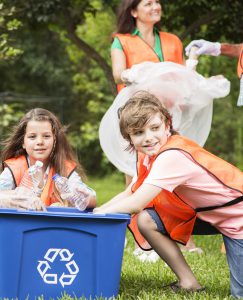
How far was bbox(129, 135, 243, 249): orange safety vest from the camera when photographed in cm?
312

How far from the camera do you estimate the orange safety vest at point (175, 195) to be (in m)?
3.12

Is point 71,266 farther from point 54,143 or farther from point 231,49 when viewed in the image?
point 231,49

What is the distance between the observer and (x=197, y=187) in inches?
122

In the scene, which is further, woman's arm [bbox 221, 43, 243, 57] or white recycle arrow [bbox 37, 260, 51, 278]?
woman's arm [bbox 221, 43, 243, 57]

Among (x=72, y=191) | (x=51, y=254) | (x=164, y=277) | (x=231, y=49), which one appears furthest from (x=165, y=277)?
(x=231, y=49)

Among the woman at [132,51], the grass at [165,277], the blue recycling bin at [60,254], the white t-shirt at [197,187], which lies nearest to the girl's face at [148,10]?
the woman at [132,51]

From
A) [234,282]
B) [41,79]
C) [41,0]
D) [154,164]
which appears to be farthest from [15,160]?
[41,79]

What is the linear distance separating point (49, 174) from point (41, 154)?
0.12 metres

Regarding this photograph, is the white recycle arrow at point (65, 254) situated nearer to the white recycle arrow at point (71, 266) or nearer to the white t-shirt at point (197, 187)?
the white recycle arrow at point (71, 266)

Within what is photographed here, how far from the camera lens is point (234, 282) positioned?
10.3ft

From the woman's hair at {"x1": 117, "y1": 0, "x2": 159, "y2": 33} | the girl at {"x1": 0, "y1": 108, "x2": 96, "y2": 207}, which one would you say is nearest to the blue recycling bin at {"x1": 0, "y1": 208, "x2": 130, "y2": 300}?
the girl at {"x1": 0, "y1": 108, "x2": 96, "y2": 207}

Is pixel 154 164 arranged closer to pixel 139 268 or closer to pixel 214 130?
pixel 139 268

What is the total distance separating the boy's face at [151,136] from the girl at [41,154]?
24.8 inches

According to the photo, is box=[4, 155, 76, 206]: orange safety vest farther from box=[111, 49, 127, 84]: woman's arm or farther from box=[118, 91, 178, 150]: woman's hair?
box=[111, 49, 127, 84]: woman's arm
